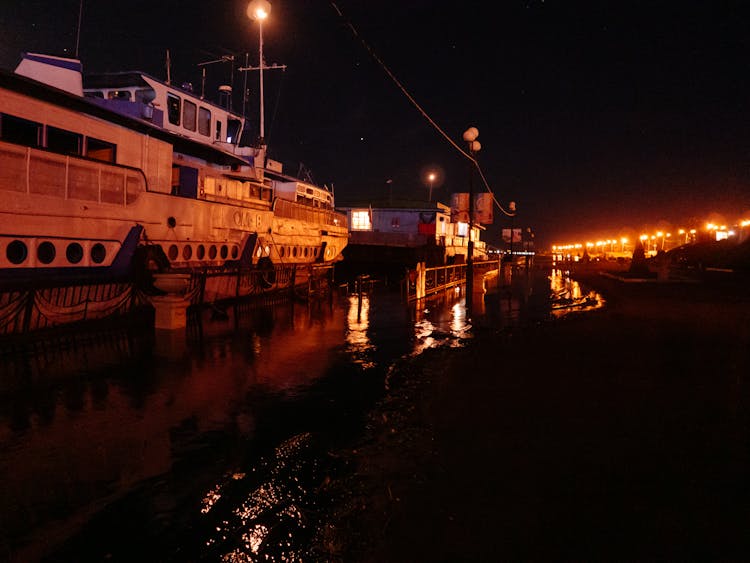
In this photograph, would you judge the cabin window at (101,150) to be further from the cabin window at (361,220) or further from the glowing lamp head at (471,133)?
the cabin window at (361,220)

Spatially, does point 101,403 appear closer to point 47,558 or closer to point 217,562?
point 47,558

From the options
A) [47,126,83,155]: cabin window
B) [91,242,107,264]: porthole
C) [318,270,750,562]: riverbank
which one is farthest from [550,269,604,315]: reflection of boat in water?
[47,126,83,155]: cabin window

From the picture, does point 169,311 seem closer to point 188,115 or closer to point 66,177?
point 66,177

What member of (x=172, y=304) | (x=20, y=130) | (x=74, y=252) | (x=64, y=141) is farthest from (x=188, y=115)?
(x=172, y=304)

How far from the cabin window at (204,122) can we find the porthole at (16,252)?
1584cm

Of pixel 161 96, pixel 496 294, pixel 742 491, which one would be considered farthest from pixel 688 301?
pixel 161 96

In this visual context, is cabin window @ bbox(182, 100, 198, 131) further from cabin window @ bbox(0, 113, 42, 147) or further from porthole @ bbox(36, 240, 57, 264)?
porthole @ bbox(36, 240, 57, 264)

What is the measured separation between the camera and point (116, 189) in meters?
15.0

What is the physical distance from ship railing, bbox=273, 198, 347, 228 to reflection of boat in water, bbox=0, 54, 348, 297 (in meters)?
0.17

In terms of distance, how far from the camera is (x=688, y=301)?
21312 millimetres

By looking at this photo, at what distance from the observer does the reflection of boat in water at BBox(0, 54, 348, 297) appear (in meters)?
12.5

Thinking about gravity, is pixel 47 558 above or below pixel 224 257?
below

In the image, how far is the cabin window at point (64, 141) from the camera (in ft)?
47.7

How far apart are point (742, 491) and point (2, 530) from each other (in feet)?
21.4
